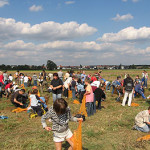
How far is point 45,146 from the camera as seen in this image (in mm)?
4570

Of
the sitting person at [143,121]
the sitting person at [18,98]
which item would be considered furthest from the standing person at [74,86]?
the sitting person at [143,121]

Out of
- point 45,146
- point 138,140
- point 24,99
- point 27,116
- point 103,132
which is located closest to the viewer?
point 45,146

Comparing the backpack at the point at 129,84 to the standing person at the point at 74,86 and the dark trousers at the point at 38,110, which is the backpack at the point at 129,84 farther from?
the dark trousers at the point at 38,110

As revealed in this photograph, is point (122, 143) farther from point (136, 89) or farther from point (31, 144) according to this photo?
point (136, 89)

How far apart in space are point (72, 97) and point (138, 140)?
680cm

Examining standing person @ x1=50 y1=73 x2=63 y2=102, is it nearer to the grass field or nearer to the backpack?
the grass field

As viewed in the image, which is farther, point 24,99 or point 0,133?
point 24,99

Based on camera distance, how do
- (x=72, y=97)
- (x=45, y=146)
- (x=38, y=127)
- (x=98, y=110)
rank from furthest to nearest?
(x=72, y=97) → (x=98, y=110) → (x=38, y=127) → (x=45, y=146)

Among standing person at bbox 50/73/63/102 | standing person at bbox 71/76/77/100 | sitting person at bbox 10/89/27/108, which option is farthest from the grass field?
standing person at bbox 71/76/77/100

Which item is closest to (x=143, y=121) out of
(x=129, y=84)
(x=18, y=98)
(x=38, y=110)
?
(x=129, y=84)

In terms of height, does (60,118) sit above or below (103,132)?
above

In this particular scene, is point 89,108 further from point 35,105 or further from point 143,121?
point 143,121

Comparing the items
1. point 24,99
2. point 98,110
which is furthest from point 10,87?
point 98,110

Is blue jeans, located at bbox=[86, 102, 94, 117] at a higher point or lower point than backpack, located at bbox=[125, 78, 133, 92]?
lower
